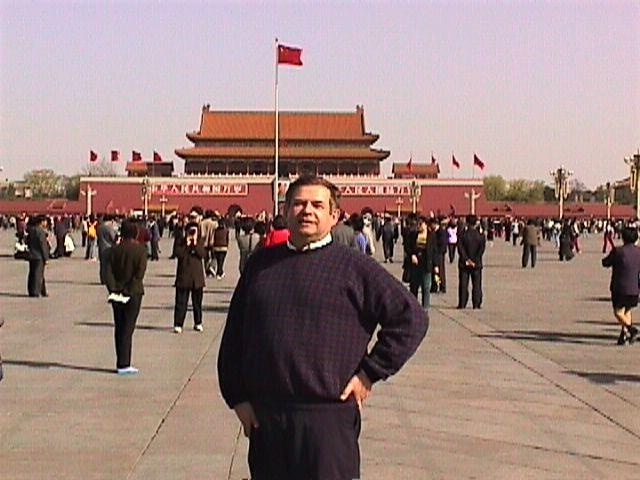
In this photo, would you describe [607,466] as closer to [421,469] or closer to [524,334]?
[421,469]

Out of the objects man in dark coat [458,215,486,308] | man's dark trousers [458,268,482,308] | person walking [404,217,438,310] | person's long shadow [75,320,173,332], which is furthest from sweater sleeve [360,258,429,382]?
man's dark trousers [458,268,482,308]

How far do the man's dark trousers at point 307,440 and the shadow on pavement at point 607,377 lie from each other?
640cm

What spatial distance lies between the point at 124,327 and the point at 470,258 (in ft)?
27.1

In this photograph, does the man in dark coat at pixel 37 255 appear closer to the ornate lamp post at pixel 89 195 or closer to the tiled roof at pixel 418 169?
the ornate lamp post at pixel 89 195

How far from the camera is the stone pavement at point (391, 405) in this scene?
6.43 metres

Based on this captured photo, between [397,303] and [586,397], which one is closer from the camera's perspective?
[397,303]

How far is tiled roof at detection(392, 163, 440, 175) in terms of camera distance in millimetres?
93000

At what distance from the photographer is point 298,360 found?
366 centimetres

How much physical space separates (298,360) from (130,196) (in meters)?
82.3

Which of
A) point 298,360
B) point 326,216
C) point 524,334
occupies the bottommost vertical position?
point 524,334

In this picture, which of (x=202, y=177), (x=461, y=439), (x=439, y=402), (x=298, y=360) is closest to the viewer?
(x=298, y=360)

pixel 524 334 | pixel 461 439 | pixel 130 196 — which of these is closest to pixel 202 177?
pixel 130 196

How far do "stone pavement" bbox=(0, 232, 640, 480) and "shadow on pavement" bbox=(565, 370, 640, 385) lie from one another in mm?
25

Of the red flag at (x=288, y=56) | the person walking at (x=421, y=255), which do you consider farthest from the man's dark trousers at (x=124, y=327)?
the red flag at (x=288, y=56)
